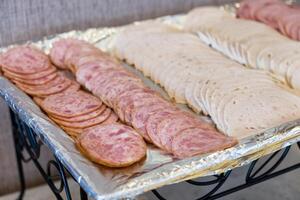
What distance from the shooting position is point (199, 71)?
156cm

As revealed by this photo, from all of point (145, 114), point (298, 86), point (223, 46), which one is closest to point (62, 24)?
point (223, 46)

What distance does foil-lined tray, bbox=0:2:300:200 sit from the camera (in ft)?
3.48

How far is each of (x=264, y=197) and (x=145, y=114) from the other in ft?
2.68

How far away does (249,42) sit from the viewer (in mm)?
1755

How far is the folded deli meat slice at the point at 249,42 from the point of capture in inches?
63.5

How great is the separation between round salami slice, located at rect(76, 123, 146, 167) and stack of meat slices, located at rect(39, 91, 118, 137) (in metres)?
0.07

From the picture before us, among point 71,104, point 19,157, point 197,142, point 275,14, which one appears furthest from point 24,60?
point 275,14

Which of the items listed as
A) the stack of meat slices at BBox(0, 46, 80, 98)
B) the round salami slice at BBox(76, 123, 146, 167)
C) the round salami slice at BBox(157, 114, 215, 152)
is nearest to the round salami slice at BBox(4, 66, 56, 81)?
the stack of meat slices at BBox(0, 46, 80, 98)

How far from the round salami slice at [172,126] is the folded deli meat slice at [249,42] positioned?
423 mm

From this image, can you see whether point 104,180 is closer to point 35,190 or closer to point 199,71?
point 199,71

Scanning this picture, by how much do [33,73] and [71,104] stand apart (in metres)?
0.23

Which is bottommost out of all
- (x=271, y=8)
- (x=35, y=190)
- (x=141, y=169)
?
(x=35, y=190)

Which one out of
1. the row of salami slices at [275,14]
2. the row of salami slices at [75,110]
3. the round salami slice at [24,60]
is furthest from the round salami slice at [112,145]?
the row of salami slices at [275,14]

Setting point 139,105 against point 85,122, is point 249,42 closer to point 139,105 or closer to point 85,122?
point 139,105
